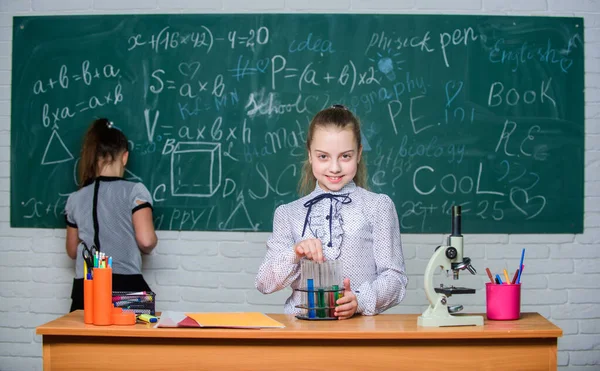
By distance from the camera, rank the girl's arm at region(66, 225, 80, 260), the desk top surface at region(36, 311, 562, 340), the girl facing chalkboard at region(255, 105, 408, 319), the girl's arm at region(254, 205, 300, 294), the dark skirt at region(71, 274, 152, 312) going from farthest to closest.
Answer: the girl's arm at region(66, 225, 80, 260) → the dark skirt at region(71, 274, 152, 312) → the girl facing chalkboard at region(255, 105, 408, 319) → the girl's arm at region(254, 205, 300, 294) → the desk top surface at region(36, 311, 562, 340)

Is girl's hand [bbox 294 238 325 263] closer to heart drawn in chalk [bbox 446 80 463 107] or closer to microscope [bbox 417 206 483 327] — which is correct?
microscope [bbox 417 206 483 327]

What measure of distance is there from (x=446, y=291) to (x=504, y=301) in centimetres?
22

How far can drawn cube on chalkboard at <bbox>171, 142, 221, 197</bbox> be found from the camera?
4172 mm

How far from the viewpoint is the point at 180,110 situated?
4.20 metres

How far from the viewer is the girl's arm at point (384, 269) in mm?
2418

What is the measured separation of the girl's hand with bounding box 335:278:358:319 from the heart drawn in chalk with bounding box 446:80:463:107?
2.10 metres

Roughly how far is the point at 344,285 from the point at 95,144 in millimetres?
1913

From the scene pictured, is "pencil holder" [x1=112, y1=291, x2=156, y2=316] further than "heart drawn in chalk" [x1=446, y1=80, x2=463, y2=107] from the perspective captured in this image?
No

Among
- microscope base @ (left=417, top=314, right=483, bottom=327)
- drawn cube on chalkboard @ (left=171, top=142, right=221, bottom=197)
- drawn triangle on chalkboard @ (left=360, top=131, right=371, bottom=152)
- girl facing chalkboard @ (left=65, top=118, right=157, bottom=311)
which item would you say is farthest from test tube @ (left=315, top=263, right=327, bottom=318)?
drawn cube on chalkboard @ (left=171, top=142, right=221, bottom=197)

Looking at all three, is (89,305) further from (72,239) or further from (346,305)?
(72,239)

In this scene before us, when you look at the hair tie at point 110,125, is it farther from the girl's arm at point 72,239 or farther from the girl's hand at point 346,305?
the girl's hand at point 346,305

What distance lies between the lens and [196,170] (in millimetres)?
4180

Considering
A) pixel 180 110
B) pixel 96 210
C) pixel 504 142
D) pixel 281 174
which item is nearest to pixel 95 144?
pixel 96 210

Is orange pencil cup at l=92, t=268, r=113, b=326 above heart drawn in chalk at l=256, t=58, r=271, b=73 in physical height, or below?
below
